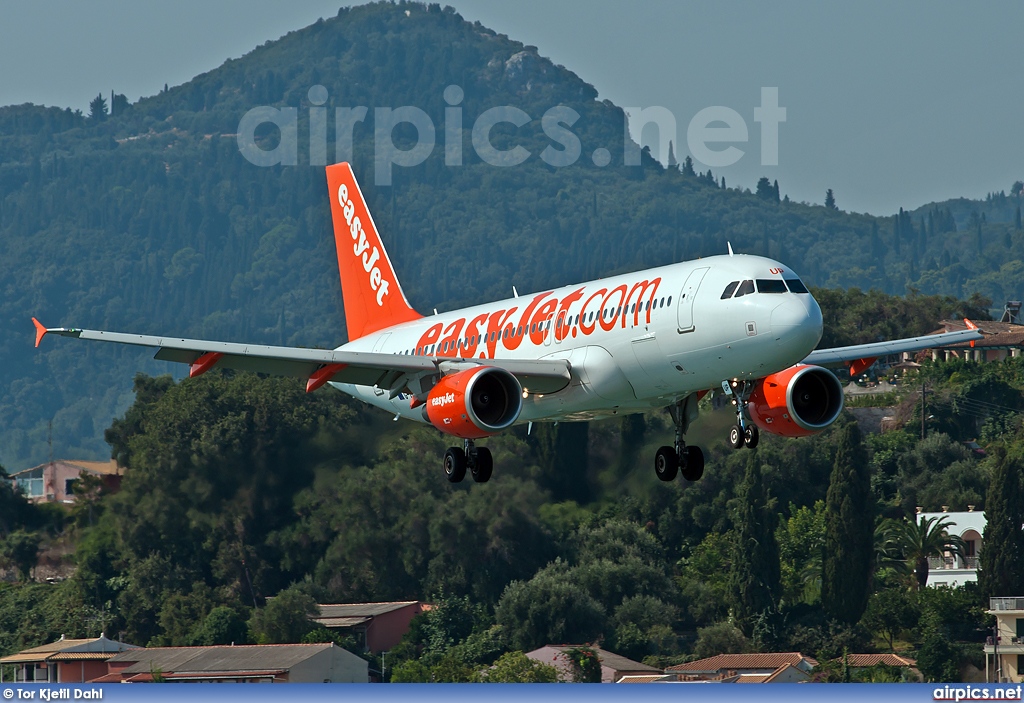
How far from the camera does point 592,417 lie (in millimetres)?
45688

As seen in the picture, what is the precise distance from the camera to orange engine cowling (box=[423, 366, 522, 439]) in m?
42.6

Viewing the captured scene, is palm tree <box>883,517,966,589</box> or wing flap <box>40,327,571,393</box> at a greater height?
wing flap <box>40,327,571,393</box>

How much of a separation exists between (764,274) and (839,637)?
247 ft

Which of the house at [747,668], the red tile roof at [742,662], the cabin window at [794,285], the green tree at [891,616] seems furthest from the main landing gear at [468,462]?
the green tree at [891,616]

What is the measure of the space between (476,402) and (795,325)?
8874 mm

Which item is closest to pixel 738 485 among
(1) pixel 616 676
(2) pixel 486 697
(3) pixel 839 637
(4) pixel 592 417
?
(3) pixel 839 637

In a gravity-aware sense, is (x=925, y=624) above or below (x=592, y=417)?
below

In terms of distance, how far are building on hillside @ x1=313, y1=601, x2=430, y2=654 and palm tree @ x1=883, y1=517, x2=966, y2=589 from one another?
37095mm

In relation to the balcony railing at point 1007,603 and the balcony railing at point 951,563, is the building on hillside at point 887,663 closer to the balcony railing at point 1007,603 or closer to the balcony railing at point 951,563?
the balcony railing at point 1007,603

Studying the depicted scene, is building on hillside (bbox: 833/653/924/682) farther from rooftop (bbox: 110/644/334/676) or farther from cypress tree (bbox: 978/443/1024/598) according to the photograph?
rooftop (bbox: 110/644/334/676)

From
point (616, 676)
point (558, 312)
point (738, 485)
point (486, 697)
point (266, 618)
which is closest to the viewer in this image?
point (558, 312)

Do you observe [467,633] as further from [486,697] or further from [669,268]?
[669,268]

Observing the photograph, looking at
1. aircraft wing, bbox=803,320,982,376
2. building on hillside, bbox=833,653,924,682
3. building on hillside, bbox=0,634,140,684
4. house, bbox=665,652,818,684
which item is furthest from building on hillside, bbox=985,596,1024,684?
aircraft wing, bbox=803,320,982,376

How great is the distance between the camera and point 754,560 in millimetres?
113000
